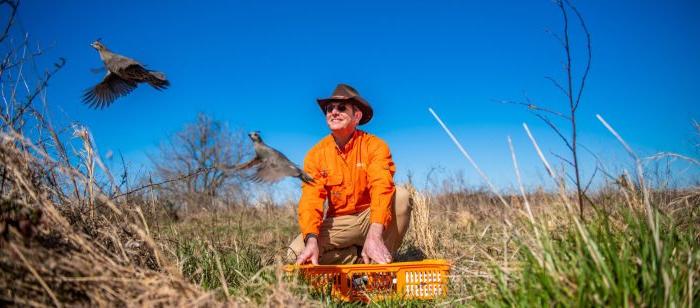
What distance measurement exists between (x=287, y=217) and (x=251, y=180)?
29.1ft

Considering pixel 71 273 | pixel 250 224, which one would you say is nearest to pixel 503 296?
pixel 71 273

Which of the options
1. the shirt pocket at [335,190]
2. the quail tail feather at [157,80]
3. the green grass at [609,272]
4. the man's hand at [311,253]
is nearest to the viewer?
the green grass at [609,272]

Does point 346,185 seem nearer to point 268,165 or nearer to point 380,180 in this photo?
point 380,180

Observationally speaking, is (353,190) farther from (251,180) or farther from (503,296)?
(503,296)

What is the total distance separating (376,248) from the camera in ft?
12.3

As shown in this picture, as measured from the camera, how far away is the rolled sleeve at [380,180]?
390 centimetres

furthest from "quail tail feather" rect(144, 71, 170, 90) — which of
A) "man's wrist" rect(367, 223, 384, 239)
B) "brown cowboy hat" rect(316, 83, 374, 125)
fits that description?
"man's wrist" rect(367, 223, 384, 239)

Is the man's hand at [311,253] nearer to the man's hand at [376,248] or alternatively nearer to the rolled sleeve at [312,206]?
the rolled sleeve at [312,206]

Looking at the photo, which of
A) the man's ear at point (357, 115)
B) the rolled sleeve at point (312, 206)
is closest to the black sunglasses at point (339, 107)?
the man's ear at point (357, 115)

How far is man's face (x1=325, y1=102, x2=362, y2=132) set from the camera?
4.35 metres

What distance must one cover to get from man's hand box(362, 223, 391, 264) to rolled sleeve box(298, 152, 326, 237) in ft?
1.58

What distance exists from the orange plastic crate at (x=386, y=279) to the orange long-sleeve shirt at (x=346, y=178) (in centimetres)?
66

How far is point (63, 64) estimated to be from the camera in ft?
8.96

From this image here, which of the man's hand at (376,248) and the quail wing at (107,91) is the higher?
the quail wing at (107,91)
